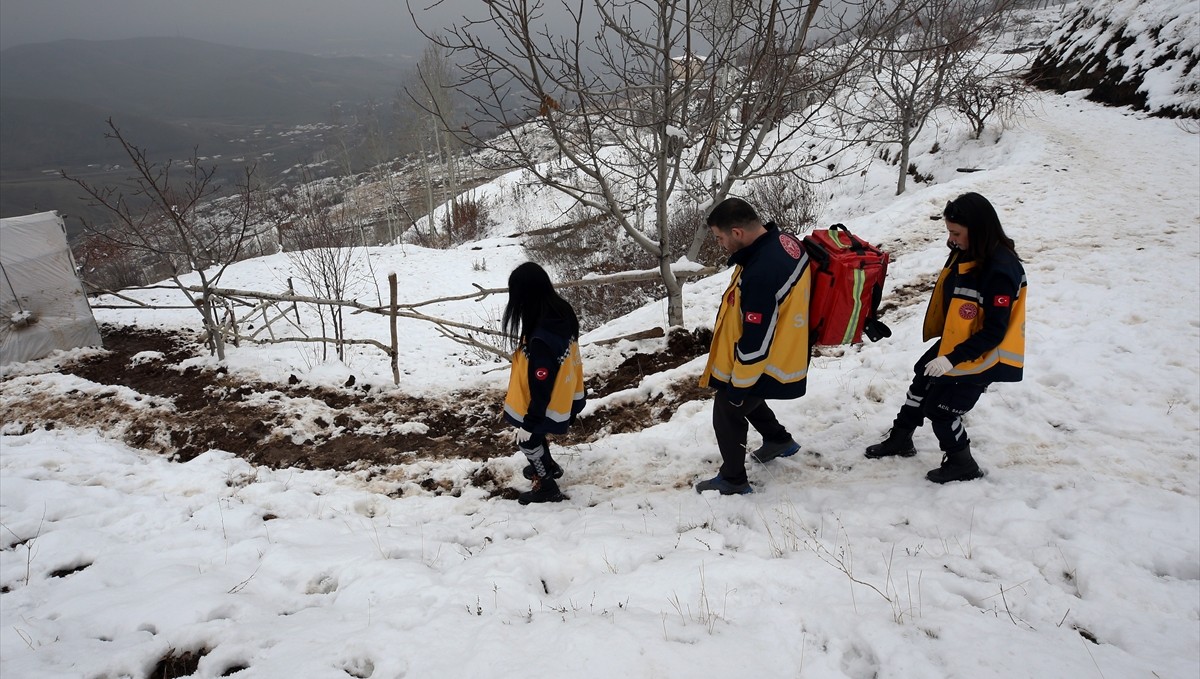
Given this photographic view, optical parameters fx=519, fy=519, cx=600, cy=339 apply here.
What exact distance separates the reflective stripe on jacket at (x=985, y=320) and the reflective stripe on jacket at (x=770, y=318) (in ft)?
2.66

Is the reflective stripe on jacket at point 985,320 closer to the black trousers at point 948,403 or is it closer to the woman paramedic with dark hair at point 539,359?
the black trousers at point 948,403

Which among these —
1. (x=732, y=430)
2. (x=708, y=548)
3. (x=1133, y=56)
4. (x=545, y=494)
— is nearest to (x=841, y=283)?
(x=732, y=430)

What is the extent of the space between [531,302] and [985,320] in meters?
2.62

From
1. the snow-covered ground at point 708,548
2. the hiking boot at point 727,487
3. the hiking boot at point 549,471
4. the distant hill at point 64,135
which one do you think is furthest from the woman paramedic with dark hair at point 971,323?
Answer: the distant hill at point 64,135

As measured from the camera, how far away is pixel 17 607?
2.91m

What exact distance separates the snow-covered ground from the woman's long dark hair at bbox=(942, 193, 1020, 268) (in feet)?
4.76

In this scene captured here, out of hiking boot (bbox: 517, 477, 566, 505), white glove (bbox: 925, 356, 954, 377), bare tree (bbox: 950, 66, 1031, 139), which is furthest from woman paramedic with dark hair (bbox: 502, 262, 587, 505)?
bare tree (bbox: 950, 66, 1031, 139)

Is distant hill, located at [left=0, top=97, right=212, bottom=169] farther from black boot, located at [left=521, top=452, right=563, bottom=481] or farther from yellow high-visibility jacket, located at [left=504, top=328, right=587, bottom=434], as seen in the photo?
yellow high-visibility jacket, located at [left=504, top=328, right=587, bottom=434]

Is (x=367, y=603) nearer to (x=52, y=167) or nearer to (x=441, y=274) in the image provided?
(x=441, y=274)

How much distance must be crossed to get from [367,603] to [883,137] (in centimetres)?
2279

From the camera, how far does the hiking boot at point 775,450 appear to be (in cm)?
382

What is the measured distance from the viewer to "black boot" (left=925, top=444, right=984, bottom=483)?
3246mm

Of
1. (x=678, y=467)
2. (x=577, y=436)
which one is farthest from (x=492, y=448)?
(x=678, y=467)

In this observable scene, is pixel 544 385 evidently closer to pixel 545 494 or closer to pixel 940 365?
pixel 545 494
